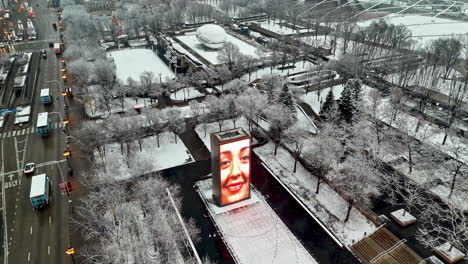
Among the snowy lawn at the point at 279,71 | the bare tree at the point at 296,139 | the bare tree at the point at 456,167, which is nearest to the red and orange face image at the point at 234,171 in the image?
the bare tree at the point at 296,139

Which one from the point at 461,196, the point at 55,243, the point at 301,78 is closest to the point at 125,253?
the point at 55,243

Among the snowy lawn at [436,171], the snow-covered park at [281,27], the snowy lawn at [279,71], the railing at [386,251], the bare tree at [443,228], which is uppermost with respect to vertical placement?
the snow-covered park at [281,27]

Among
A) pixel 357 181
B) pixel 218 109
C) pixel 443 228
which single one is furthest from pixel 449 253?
pixel 218 109

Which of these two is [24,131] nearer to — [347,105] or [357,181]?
[347,105]

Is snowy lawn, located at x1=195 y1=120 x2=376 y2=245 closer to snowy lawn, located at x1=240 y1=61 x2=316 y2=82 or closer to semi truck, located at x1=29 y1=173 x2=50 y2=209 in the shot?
semi truck, located at x1=29 y1=173 x2=50 y2=209

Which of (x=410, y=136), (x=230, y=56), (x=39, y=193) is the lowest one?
(x=39, y=193)

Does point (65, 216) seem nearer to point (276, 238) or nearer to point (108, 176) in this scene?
point (108, 176)

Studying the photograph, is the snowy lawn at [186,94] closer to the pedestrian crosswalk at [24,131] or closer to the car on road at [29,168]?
the pedestrian crosswalk at [24,131]
